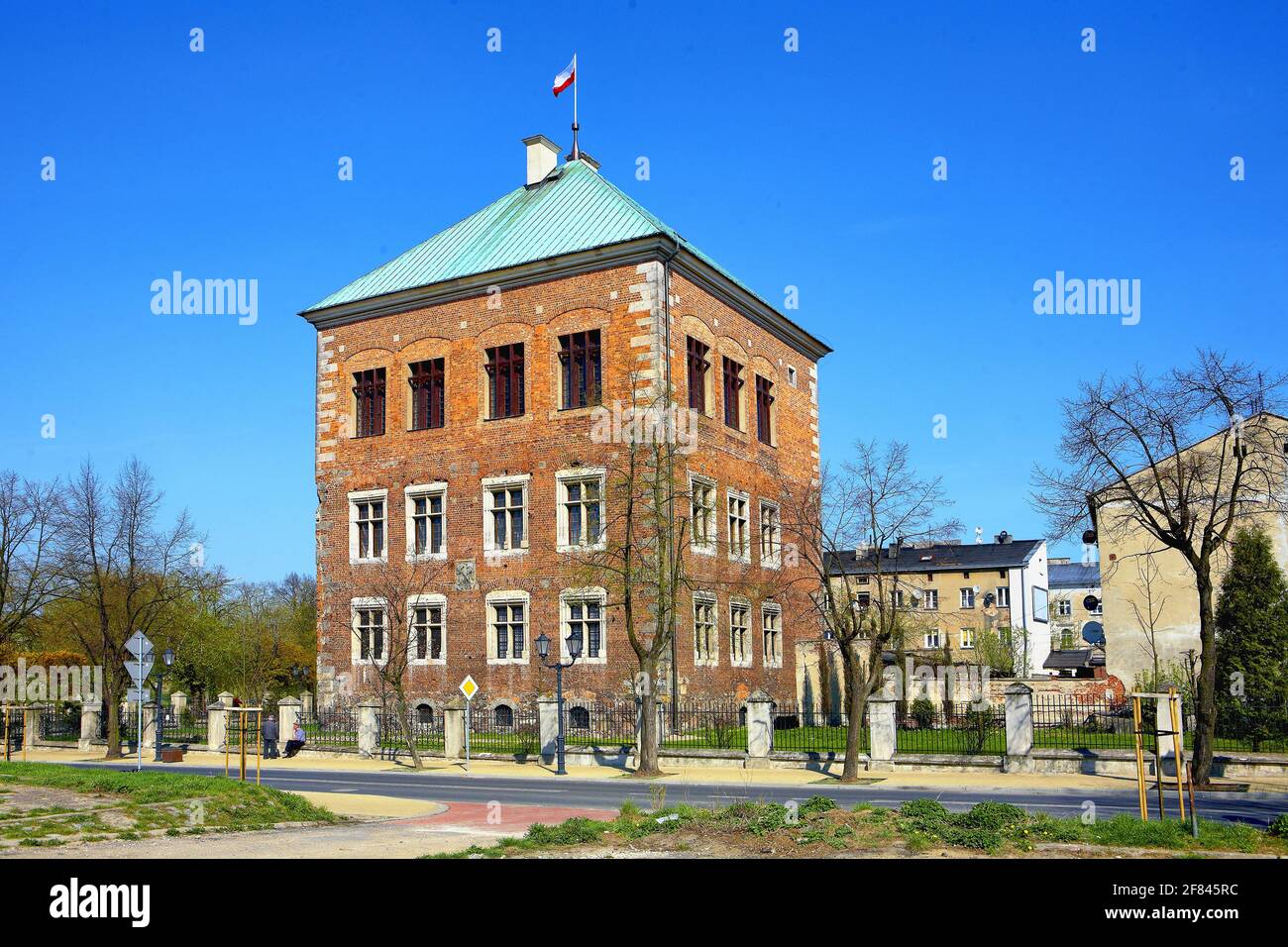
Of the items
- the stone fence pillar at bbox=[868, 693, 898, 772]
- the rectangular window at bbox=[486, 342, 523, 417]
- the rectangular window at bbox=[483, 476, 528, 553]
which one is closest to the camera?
the stone fence pillar at bbox=[868, 693, 898, 772]

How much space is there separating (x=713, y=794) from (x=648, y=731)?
6.91 m

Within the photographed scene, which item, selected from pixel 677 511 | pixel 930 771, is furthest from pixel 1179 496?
pixel 677 511

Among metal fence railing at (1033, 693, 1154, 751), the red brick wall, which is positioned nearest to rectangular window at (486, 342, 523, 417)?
the red brick wall

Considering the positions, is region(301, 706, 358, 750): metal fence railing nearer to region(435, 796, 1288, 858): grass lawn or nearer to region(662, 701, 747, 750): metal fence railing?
region(662, 701, 747, 750): metal fence railing

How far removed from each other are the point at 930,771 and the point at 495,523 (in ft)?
58.9

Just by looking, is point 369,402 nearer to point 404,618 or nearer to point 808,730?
point 404,618

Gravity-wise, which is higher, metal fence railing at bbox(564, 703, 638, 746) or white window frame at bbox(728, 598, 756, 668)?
white window frame at bbox(728, 598, 756, 668)

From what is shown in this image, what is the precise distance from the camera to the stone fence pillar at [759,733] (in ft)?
98.8

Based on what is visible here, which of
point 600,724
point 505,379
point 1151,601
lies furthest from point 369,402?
point 1151,601

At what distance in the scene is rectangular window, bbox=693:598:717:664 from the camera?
38062 mm

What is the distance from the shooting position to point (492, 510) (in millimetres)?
39969

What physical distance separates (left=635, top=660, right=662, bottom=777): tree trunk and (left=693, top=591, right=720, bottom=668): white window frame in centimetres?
833
